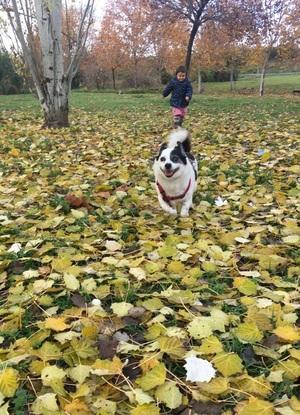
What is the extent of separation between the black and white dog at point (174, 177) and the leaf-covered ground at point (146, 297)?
0.17 meters

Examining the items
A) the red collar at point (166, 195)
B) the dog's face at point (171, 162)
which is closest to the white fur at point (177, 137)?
the dog's face at point (171, 162)

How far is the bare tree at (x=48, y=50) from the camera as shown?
9383mm

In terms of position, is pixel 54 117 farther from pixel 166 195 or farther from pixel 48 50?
pixel 166 195

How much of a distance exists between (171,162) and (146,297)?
1776 mm

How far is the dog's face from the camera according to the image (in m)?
3.98

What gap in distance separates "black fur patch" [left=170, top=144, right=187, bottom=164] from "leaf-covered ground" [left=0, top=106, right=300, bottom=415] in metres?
0.51

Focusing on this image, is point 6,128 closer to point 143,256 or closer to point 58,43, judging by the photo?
point 58,43

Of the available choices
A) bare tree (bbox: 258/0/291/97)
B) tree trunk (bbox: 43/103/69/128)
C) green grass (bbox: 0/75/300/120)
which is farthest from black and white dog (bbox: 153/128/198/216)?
bare tree (bbox: 258/0/291/97)

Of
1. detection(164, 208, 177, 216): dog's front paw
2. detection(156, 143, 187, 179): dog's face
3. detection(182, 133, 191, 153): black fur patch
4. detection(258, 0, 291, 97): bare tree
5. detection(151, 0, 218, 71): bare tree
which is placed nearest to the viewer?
detection(156, 143, 187, 179): dog's face

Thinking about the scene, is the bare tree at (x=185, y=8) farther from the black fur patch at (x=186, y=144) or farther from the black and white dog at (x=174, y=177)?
the black and white dog at (x=174, y=177)

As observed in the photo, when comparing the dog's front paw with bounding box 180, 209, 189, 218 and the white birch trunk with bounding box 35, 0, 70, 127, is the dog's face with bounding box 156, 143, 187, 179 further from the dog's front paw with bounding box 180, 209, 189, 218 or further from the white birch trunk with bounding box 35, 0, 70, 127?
the white birch trunk with bounding box 35, 0, 70, 127

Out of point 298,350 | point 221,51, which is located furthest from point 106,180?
point 221,51

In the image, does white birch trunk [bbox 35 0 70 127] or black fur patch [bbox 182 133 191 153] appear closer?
black fur patch [bbox 182 133 191 153]

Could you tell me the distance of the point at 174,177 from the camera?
4105 millimetres
